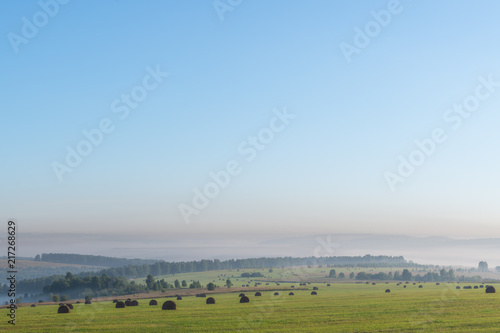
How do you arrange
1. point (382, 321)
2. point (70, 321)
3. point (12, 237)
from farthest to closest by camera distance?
point (70, 321)
point (12, 237)
point (382, 321)

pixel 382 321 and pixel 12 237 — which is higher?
pixel 12 237

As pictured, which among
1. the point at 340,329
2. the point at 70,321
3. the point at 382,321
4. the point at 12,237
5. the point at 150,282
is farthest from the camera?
the point at 150,282

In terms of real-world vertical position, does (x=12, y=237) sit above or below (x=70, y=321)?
above

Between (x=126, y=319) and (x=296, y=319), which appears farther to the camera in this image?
(x=126, y=319)

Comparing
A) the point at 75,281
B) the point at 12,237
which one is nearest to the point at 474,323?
the point at 12,237

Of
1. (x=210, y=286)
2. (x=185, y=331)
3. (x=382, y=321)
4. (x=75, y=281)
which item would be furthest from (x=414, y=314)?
(x=75, y=281)

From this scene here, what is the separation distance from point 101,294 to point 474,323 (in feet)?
408

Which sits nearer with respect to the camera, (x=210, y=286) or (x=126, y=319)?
(x=126, y=319)

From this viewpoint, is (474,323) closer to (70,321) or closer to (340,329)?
(340,329)

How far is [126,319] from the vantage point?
156 ft

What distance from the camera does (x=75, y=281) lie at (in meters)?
154

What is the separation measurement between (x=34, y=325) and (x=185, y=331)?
52.9 feet

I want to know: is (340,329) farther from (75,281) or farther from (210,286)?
(75,281)

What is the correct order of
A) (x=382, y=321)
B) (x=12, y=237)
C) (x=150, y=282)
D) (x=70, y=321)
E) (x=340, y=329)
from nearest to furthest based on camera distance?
1. (x=340, y=329)
2. (x=382, y=321)
3. (x=12, y=237)
4. (x=70, y=321)
5. (x=150, y=282)
